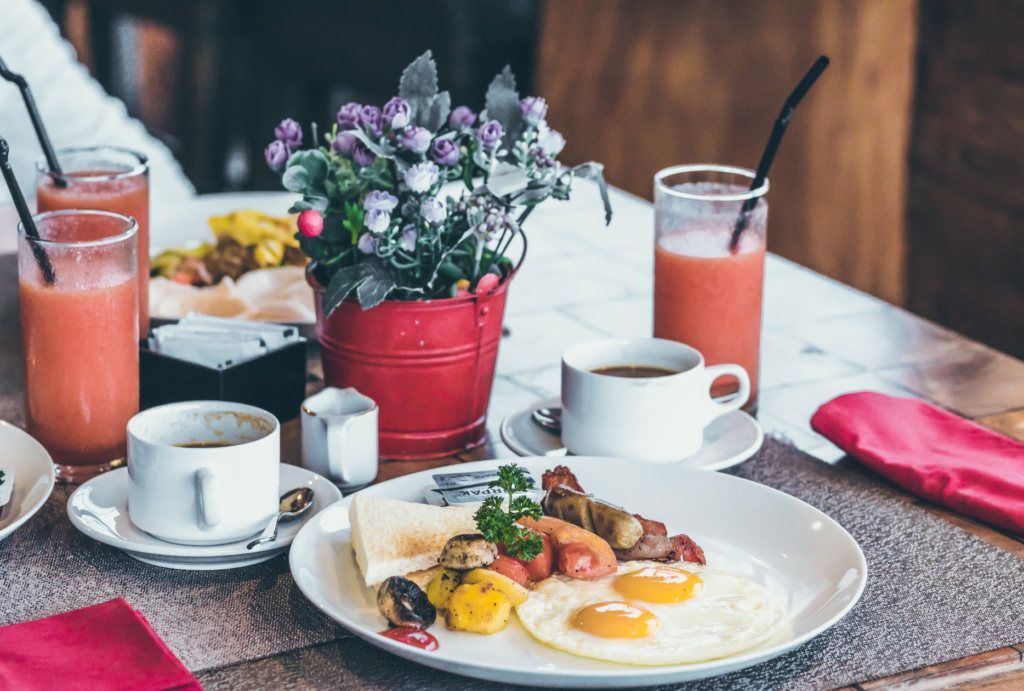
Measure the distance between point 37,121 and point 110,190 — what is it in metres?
0.13

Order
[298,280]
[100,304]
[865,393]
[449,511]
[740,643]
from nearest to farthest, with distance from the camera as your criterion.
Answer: [740,643] < [449,511] < [100,304] < [865,393] < [298,280]

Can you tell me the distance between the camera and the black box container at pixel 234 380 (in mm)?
1148

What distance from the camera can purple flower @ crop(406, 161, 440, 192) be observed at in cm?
100

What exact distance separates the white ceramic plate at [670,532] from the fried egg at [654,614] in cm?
1

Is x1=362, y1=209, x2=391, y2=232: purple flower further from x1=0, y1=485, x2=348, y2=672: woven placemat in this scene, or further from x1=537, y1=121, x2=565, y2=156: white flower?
x1=0, y1=485, x2=348, y2=672: woven placemat

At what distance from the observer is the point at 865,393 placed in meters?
1.23

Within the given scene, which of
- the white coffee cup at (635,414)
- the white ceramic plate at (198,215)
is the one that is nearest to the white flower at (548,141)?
the white coffee cup at (635,414)

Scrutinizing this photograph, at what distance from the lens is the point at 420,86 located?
3.49 ft

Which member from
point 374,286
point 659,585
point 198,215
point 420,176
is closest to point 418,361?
point 374,286

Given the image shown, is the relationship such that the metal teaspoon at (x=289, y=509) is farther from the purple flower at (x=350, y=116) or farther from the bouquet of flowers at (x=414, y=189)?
the purple flower at (x=350, y=116)

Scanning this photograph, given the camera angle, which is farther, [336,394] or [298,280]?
[298,280]

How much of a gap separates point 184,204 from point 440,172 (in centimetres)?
106

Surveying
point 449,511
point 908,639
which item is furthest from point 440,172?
point 908,639

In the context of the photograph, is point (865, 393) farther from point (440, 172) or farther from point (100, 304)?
point (100, 304)
